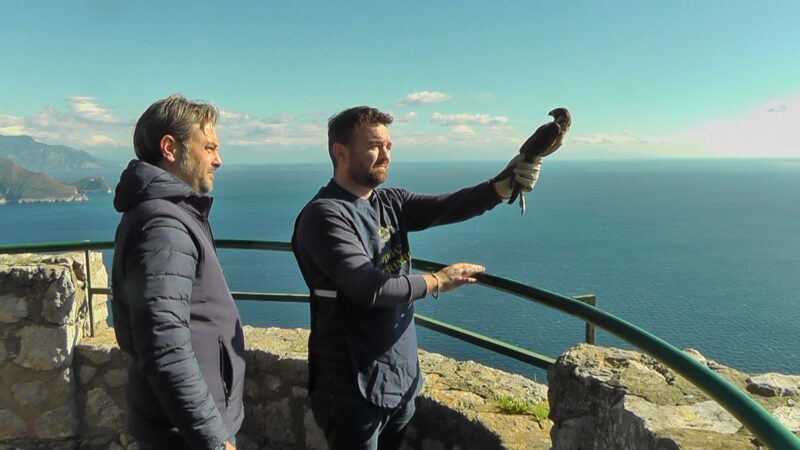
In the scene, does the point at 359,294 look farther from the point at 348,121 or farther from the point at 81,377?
the point at 81,377

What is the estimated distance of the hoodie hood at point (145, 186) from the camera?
1695mm

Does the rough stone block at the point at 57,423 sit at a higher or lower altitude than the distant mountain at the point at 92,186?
lower

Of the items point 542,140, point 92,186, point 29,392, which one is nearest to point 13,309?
point 29,392

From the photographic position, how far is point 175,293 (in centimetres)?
159

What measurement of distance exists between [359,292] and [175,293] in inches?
23.7

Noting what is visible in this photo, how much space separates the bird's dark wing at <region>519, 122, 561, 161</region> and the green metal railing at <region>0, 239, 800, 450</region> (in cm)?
59

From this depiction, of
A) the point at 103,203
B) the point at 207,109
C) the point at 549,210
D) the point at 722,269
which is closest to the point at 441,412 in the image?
the point at 207,109

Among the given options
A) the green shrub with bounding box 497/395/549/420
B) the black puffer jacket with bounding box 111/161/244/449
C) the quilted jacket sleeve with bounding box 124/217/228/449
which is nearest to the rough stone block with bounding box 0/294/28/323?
the black puffer jacket with bounding box 111/161/244/449

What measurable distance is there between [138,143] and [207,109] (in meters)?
0.26

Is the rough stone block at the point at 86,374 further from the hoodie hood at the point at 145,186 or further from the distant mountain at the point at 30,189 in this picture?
the distant mountain at the point at 30,189

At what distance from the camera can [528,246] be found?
6512 centimetres

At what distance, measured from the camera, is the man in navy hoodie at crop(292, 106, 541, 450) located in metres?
2.01

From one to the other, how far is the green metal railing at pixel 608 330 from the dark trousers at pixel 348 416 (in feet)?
2.05

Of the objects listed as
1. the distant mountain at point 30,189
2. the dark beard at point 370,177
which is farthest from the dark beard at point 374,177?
the distant mountain at point 30,189
